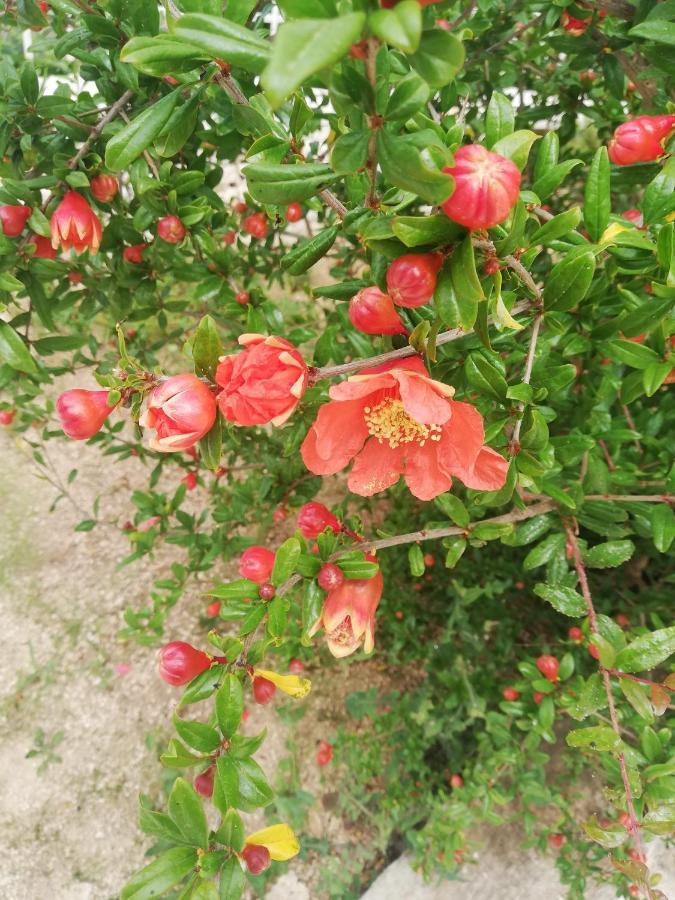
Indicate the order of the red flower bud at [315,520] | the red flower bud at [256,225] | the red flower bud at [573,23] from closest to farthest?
the red flower bud at [315,520] < the red flower bud at [573,23] < the red flower bud at [256,225]

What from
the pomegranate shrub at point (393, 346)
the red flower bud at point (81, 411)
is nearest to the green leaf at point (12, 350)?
the pomegranate shrub at point (393, 346)

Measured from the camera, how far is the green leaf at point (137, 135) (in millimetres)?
720

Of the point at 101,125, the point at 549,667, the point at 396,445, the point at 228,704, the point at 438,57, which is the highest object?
the point at 438,57

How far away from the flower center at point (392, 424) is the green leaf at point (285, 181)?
1.00 ft

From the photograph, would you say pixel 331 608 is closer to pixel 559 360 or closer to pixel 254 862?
pixel 254 862

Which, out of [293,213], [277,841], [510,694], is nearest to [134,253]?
[293,213]

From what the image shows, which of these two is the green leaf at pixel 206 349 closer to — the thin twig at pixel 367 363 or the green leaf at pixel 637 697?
the thin twig at pixel 367 363

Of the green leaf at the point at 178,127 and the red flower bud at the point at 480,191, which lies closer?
the red flower bud at the point at 480,191

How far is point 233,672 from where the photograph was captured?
0.81m

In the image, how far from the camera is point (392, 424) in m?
0.80

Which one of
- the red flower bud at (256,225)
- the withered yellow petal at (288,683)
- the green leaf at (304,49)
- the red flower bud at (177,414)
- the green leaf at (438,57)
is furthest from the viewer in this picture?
the red flower bud at (256,225)

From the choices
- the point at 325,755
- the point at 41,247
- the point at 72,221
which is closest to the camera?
the point at 72,221

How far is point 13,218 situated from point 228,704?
0.95 metres

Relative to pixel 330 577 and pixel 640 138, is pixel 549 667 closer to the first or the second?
pixel 330 577
